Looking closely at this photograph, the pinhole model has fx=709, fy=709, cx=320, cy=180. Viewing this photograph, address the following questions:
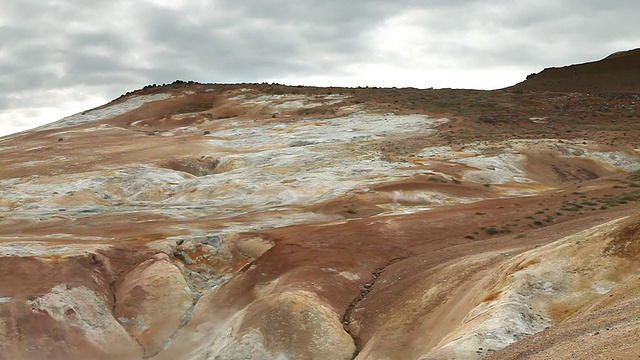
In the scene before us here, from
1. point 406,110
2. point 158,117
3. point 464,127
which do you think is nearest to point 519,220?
point 464,127

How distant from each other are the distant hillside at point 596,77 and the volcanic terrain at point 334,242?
22131 mm

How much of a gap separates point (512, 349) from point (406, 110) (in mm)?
51531

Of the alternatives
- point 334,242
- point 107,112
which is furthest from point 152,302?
point 107,112

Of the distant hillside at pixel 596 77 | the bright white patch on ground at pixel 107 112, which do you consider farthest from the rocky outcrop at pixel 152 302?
the distant hillside at pixel 596 77

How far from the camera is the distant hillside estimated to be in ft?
261

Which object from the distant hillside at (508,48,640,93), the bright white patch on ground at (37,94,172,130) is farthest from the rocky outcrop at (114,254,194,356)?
the distant hillside at (508,48,640,93)

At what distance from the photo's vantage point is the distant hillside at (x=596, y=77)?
79625mm

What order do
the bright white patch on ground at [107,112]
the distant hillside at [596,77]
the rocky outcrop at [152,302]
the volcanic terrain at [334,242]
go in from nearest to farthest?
the volcanic terrain at [334,242], the rocky outcrop at [152,302], the bright white patch on ground at [107,112], the distant hillside at [596,77]

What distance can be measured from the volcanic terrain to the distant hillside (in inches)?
871

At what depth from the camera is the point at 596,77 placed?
83.2 m

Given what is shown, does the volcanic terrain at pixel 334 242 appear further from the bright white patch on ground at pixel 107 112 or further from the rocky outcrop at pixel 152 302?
the bright white patch on ground at pixel 107 112

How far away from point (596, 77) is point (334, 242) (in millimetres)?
65459

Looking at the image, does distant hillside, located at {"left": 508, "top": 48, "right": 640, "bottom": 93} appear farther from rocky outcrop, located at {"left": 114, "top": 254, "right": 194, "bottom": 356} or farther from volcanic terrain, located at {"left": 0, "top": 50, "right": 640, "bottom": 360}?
rocky outcrop, located at {"left": 114, "top": 254, "right": 194, "bottom": 356}

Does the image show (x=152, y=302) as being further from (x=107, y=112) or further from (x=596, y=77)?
(x=596, y=77)
